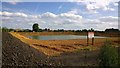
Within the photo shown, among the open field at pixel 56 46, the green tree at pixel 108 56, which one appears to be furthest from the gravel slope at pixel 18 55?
the green tree at pixel 108 56

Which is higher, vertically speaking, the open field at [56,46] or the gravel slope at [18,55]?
the gravel slope at [18,55]

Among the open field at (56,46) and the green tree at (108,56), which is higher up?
the green tree at (108,56)

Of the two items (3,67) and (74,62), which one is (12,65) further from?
(74,62)

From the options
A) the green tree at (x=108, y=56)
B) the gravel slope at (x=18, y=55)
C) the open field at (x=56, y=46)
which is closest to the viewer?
the green tree at (x=108, y=56)

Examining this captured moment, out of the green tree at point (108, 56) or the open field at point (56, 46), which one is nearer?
the green tree at point (108, 56)

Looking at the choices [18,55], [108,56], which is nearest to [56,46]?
[18,55]

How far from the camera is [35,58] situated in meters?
15.5

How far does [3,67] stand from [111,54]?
5895 millimetres

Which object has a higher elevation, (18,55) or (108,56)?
(108,56)

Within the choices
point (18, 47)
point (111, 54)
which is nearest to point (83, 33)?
point (18, 47)

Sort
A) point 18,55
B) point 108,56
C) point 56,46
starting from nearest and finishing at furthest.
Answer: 1. point 108,56
2. point 18,55
3. point 56,46

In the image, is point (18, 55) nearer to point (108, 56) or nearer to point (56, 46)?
point (108, 56)

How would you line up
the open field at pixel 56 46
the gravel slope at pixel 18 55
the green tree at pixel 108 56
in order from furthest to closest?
the open field at pixel 56 46, the gravel slope at pixel 18 55, the green tree at pixel 108 56

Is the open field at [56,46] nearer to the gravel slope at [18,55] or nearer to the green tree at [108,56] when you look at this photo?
the gravel slope at [18,55]
